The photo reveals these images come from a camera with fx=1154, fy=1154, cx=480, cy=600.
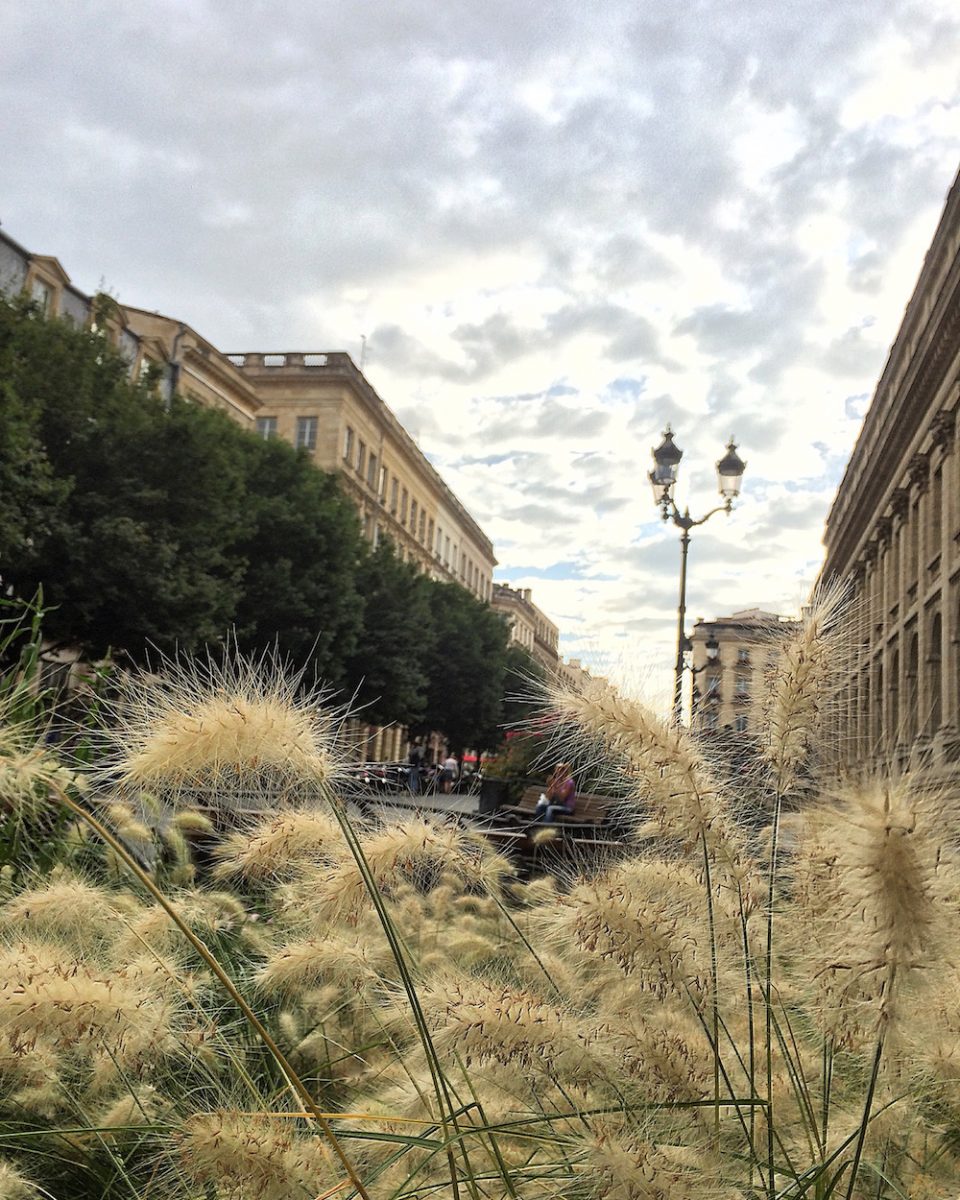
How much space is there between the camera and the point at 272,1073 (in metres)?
2.66

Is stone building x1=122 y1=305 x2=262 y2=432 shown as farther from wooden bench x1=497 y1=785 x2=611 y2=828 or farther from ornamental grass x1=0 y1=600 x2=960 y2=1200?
ornamental grass x1=0 y1=600 x2=960 y2=1200

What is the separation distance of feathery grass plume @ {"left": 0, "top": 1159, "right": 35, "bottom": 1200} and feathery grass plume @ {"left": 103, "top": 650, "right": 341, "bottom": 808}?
0.66 metres

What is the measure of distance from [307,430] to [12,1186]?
56.8 meters

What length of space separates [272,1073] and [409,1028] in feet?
1.53

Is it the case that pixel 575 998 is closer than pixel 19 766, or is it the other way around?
pixel 19 766

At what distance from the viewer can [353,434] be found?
2352 inches

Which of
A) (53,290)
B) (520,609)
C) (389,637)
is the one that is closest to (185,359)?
(53,290)

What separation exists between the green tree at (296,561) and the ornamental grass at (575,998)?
1049 inches

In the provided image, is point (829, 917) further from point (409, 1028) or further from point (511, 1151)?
point (409, 1028)

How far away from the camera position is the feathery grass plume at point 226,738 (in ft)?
6.49

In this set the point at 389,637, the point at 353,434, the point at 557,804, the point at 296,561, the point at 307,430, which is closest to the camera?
the point at 557,804

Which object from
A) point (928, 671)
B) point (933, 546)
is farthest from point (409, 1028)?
point (933, 546)

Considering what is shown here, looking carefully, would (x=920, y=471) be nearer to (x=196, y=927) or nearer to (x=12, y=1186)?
(x=196, y=927)

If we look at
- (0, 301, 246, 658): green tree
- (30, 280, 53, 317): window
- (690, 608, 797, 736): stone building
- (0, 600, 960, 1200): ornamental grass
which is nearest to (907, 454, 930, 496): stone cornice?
(0, 301, 246, 658): green tree
